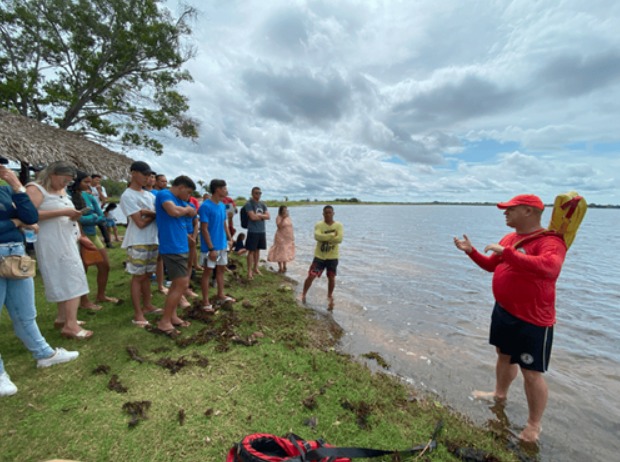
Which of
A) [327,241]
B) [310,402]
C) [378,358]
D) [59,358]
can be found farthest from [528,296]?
[59,358]

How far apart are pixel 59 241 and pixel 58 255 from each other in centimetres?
19

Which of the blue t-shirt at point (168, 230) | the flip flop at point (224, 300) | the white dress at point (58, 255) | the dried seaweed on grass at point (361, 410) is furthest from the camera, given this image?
the flip flop at point (224, 300)

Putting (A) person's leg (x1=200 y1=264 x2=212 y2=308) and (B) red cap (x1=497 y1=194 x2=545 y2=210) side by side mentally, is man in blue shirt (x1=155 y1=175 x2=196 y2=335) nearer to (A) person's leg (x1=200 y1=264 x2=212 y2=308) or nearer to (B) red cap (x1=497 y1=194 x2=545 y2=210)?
(A) person's leg (x1=200 y1=264 x2=212 y2=308)

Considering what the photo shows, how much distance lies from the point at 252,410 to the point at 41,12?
18.1 m

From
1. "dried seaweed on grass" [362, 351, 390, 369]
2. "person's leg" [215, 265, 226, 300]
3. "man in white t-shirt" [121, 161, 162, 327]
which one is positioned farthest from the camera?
"person's leg" [215, 265, 226, 300]

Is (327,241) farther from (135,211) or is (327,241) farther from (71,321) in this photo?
(71,321)

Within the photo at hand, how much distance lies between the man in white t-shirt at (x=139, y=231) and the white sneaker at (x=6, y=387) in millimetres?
1753

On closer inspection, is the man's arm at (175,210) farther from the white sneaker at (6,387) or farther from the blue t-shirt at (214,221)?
the white sneaker at (6,387)

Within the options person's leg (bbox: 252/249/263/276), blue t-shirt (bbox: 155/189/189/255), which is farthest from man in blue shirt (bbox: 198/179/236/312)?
person's leg (bbox: 252/249/263/276)

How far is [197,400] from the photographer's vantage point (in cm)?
314

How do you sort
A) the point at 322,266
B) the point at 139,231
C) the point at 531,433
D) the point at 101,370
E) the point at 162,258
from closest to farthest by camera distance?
1. the point at 531,433
2. the point at 101,370
3. the point at 162,258
4. the point at 139,231
5. the point at 322,266

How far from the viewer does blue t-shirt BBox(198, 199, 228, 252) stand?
17.7ft

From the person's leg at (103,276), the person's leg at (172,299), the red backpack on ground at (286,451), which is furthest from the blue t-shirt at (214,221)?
the red backpack on ground at (286,451)

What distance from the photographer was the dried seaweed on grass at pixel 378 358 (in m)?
4.88
